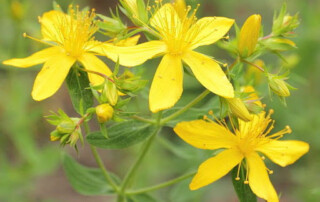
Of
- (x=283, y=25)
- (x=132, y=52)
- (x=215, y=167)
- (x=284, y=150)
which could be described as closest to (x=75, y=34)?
(x=132, y=52)

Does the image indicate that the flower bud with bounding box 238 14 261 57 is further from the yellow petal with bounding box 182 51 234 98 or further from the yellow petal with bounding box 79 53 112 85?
the yellow petal with bounding box 79 53 112 85

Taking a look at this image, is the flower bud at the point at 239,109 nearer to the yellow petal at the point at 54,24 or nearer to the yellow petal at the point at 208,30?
the yellow petal at the point at 208,30

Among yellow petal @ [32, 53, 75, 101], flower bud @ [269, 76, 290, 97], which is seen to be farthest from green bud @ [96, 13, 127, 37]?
flower bud @ [269, 76, 290, 97]

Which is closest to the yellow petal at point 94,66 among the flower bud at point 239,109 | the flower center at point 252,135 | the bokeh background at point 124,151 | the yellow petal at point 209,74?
the yellow petal at point 209,74

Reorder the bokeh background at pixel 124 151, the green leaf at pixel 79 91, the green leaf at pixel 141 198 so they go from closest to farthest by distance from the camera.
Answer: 1. the green leaf at pixel 79 91
2. the green leaf at pixel 141 198
3. the bokeh background at pixel 124 151

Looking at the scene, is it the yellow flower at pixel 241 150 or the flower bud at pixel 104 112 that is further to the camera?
the yellow flower at pixel 241 150

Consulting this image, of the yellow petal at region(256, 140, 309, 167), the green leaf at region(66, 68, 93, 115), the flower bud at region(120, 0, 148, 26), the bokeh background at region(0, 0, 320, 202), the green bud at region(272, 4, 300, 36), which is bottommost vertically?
the bokeh background at region(0, 0, 320, 202)

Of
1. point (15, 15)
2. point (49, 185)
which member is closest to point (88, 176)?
point (15, 15)
